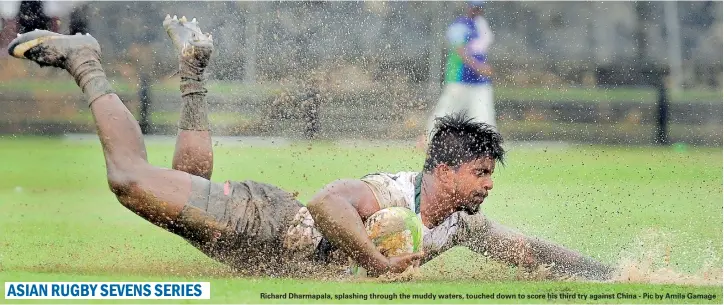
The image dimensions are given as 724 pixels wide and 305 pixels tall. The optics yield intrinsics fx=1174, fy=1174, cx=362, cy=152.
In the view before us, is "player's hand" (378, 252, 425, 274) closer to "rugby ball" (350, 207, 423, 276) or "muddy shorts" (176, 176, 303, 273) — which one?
"rugby ball" (350, 207, 423, 276)

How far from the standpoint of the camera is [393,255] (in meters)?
6.57

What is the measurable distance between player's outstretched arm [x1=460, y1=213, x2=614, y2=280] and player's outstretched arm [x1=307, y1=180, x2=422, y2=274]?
805 mm

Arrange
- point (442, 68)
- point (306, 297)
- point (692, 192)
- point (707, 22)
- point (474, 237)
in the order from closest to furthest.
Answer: point (306, 297) < point (474, 237) < point (692, 192) < point (442, 68) < point (707, 22)

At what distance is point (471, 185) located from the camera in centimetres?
671

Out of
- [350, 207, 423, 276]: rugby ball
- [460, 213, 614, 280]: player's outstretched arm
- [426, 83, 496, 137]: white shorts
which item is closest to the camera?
[350, 207, 423, 276]: rugby ball

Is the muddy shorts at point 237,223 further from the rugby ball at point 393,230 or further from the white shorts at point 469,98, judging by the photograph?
the white shorts at point 469,98

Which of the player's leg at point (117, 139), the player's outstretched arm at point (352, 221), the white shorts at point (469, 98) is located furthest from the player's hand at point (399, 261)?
the white shorts at point (469, 98)

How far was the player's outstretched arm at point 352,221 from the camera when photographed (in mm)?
6387

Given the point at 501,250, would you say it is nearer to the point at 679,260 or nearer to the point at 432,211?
the point at 432,211

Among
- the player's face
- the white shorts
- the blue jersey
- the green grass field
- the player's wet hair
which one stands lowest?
the green grass field

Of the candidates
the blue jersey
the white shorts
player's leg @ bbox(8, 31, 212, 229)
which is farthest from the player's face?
the blue jersey

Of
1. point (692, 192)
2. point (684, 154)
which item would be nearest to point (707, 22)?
point (684, 154)

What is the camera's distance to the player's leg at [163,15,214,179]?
24.0ft

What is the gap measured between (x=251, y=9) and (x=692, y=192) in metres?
8.06
